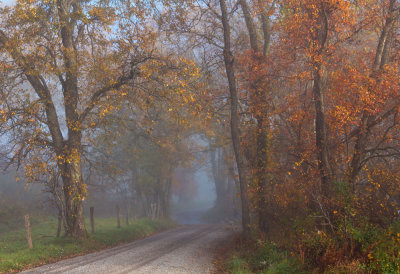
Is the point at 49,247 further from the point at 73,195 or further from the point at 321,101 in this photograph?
the point at 321,101

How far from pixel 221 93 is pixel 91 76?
7.01 m

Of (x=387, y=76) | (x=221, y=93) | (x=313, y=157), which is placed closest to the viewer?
(x=387, y=76)

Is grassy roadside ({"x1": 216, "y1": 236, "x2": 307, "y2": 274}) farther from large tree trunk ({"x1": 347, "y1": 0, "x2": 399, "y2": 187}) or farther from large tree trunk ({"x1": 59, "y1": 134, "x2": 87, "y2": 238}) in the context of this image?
large tree trunk ({"x1": 59, "y1": 134, "x2": 87, "y2": 238})

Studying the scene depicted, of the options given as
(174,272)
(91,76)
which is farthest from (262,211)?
(91,76)

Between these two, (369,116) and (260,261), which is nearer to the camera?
(260,261)

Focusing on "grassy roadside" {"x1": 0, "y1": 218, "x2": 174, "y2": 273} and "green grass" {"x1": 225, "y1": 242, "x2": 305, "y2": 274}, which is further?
"grassy roadside" {"x1": 0, "y1": 218, "x2": 174, "y2": 273}

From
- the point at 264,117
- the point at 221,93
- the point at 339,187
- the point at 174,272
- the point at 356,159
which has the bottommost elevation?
the point at 174,272

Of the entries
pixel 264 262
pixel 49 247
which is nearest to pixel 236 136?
pixel 264 262

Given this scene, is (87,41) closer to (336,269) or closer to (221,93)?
(221,93)

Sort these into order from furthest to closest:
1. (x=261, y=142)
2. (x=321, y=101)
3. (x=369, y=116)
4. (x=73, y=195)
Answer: (x=261, y=142) → (x=73, y=195) → (x=369, y=116) → (x=321, y=101)

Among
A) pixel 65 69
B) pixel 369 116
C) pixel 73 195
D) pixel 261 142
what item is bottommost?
pixel 73 195

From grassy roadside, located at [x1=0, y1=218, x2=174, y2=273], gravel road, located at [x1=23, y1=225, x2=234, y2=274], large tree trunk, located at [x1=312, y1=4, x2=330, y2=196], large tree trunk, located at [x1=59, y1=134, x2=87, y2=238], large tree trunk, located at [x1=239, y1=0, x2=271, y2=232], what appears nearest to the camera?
gravel road, located at [x1=23, y1=225, x2=234, y2=274]

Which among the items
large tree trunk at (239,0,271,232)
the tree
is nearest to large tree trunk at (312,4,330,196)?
large tree trunk at (239,0,271,232)

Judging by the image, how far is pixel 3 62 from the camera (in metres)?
12.4
